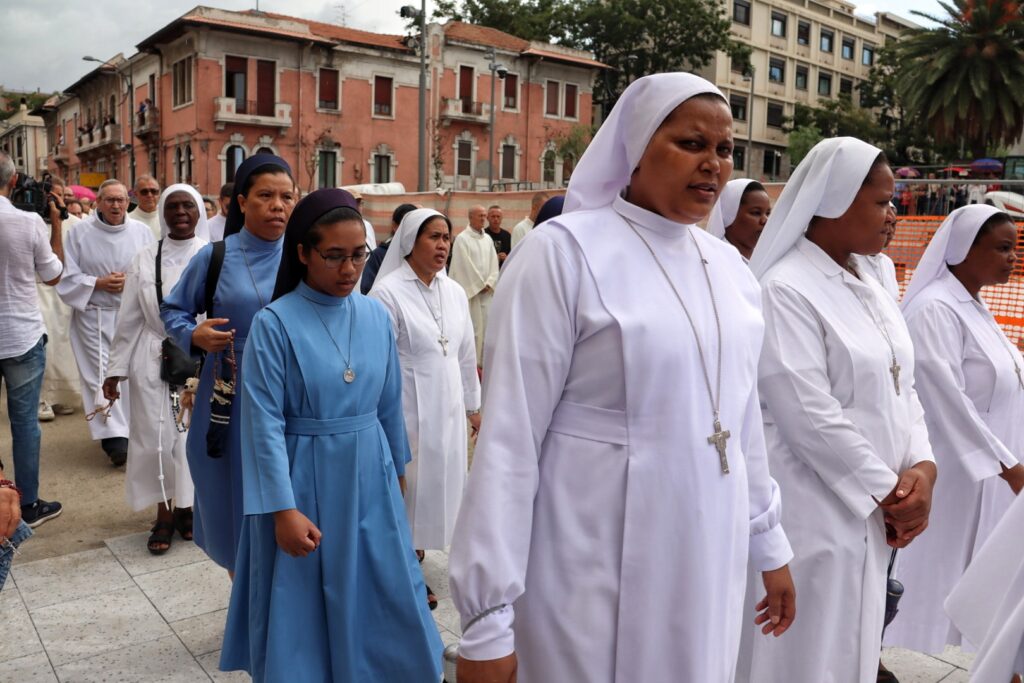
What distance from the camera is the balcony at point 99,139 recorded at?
48906 mm

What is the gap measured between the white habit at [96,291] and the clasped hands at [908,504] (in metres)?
6.04

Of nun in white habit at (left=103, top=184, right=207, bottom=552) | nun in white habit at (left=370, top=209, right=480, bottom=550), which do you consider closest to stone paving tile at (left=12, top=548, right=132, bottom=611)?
nun in white habit at (left=103, top=184, right=207, bottom=552)

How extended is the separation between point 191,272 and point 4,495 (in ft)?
5.97

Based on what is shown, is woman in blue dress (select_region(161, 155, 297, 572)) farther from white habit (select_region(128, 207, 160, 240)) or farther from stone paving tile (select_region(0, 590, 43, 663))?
white habit (select_region(128, 207, 160, 240))

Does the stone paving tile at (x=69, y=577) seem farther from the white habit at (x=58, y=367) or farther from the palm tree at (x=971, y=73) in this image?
the palm tree at (x=971, y=73)

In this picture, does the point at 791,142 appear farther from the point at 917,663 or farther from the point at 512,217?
the point at 917,663

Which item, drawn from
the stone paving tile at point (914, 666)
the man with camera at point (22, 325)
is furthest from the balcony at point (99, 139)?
the stone paving tile at point (914, 666)

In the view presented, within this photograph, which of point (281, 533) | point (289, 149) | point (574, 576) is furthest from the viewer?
point (289, 149)

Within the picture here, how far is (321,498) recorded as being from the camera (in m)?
3.24

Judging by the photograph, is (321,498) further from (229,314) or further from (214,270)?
(214,270)

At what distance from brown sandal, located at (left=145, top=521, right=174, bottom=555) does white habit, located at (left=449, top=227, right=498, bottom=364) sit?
236 inches

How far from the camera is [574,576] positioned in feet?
6.75

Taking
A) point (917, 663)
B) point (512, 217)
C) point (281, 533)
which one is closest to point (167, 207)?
point (281, 533)

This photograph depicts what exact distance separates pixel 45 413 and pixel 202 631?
18.5ft
